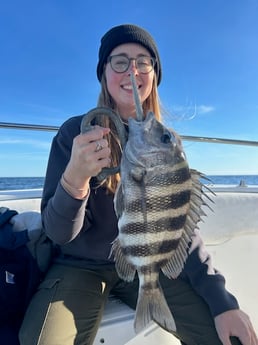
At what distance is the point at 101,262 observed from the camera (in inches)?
64.9

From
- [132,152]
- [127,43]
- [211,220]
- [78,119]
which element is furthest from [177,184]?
[211,220]

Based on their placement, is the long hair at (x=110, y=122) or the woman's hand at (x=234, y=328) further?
the long hair at (x=110, y=122)

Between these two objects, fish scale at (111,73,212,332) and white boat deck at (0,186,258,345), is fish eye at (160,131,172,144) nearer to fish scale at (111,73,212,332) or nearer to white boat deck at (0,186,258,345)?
fish scale at (111,73,212,332)

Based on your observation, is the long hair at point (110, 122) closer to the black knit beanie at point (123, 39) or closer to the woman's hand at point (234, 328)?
the black knit beanie at point (123, 39)

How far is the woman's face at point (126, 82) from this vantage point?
1.69 meters

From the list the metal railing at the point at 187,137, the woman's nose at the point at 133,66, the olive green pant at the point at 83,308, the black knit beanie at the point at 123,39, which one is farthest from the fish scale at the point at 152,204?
the metal railing at the point at 187,137

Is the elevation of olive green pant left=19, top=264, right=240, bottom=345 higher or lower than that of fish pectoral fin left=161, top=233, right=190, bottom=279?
lower

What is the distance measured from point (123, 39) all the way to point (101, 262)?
1239 millimetres

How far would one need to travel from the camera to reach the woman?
130cm

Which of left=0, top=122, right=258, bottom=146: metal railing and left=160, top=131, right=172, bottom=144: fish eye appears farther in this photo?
left=0, top=122, right=258, bottom=146: metal railing

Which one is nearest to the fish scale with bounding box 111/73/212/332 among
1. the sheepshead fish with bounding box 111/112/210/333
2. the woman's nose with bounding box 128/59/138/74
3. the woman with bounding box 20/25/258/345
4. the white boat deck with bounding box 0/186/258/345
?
the sheepshead fish with bounding box 111/112/210/333

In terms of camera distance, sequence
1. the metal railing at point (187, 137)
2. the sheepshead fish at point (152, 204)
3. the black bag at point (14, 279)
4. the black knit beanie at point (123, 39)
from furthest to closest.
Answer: the metal railing at point (187, 137) → the black knit beanie at point (123, 39) → the black bag at point (14, 279) → the sheepshead fish at point (152, 204)

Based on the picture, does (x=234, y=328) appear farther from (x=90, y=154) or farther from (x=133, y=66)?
(x=133, y=66)

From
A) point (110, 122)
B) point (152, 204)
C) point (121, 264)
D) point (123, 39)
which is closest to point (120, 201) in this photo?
point (152, 204)
